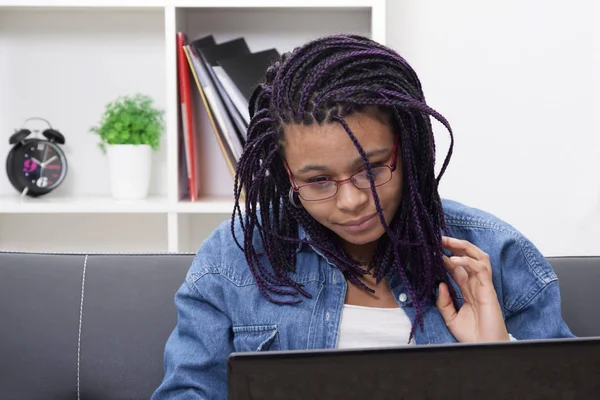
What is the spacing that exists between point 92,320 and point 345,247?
440 mm

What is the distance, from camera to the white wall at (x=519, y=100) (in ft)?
6.35

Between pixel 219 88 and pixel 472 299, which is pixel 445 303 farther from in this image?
pixel 219 88

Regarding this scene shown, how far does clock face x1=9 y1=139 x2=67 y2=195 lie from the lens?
1857 millimetres

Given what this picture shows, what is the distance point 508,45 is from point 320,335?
44.7 inches

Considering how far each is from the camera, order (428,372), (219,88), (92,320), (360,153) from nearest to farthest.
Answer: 1. (428,372)
2. (360,153)
3. (92,320)
4. (219,88)

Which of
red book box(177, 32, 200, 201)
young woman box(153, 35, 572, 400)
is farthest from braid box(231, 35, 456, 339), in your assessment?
red book box(177, 32, 200, 201)

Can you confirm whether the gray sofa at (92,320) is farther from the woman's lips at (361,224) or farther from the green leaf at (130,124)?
the green leaf at (130,124)

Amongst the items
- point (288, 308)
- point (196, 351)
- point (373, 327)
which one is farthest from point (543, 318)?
point (196, 351)

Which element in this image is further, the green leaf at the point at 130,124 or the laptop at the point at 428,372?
the green leaf at the point at 130,124

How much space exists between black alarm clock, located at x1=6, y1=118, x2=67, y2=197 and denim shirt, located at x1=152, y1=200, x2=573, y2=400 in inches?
32.4

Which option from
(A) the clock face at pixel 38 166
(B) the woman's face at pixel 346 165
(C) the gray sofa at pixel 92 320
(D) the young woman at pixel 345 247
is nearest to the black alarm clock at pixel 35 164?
(A) the clock face at pixel 38 166

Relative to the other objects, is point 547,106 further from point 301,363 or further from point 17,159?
point 301,363

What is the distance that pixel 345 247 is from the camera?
1.18 m

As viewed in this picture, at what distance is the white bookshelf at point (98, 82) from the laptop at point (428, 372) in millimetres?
1408
